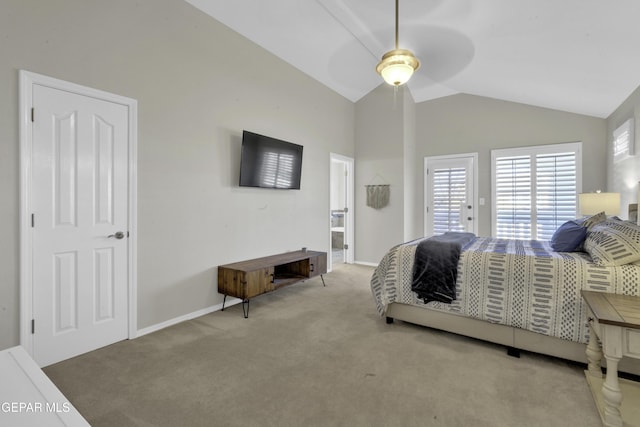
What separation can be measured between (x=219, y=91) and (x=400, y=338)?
3.12 metres

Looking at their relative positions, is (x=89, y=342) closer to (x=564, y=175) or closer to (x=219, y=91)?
(x=219, y=91)

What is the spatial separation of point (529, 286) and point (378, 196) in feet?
11.2

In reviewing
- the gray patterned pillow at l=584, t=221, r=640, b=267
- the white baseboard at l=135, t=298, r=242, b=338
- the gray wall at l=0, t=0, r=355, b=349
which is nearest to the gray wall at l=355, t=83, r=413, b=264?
the gray wall at l=0, t=0, r=355, b=349

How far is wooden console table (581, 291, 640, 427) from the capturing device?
1490mm

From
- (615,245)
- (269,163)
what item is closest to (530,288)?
(615,245)

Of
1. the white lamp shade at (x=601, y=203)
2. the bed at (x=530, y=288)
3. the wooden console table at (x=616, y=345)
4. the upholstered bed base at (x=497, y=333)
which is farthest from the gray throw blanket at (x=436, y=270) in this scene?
the white lamp shade at (x=601, y=203)

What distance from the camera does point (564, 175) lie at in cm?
452

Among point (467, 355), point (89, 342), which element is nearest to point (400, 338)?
point (467, 355)

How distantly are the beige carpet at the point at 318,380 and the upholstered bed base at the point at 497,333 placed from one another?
85 millimetres

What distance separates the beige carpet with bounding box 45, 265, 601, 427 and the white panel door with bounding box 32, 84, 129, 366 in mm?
234

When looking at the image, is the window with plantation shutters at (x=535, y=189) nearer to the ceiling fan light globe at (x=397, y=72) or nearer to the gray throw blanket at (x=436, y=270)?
the gray throw blanket at (x=436, y=270)

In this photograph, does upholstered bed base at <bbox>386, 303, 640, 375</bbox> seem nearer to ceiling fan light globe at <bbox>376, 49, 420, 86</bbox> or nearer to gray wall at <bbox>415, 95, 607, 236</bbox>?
ceiling fan light globe at <bbox>376, 49, 420, 86</bbox>

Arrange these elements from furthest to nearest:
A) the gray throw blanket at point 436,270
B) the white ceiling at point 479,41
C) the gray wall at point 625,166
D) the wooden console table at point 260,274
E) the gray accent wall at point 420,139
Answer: the gray accent wall at point 420,139 < the wooden console table at point 260,274 < the gray wall at point 625,166 < the gray throw blanket at point 436,270 < the white ceiling at point 479,41

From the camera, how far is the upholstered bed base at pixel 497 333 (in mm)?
2152
